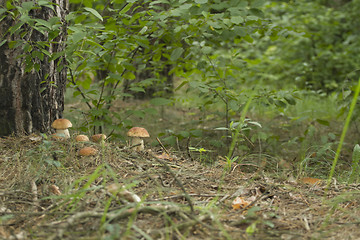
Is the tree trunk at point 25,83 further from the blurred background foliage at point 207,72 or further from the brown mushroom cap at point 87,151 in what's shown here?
the brown mushroom cap at point 87,151

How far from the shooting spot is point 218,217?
159 cm

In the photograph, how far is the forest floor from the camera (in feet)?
4.75

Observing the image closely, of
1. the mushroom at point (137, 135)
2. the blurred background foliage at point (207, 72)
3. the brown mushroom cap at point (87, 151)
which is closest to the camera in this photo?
the brown mushroom cap at point (87, 151)

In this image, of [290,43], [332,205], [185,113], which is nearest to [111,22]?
[332,205]

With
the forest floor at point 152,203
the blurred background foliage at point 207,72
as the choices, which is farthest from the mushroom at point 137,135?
the blurred background foliage at point 207,72

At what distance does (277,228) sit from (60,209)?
1.10 meters

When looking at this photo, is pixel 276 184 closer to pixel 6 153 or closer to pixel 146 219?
pixel 146 219

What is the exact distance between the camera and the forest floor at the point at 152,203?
1.45 meters

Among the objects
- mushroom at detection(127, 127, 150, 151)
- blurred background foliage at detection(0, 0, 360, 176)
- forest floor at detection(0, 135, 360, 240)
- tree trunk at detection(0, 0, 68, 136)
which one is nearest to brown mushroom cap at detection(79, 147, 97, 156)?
forest floor at detection(0, 135, 360, 240)

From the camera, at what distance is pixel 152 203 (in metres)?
1.63

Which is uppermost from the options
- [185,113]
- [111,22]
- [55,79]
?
[111,22]

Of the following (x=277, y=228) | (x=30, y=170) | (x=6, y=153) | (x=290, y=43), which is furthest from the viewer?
(x=290, y=43)

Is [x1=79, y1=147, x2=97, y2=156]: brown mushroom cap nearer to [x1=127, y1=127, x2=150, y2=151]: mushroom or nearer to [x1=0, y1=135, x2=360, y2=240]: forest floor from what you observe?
[x1=0, y1=135, x2=360, y2=240]: forest floor

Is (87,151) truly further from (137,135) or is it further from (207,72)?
(207,72)
